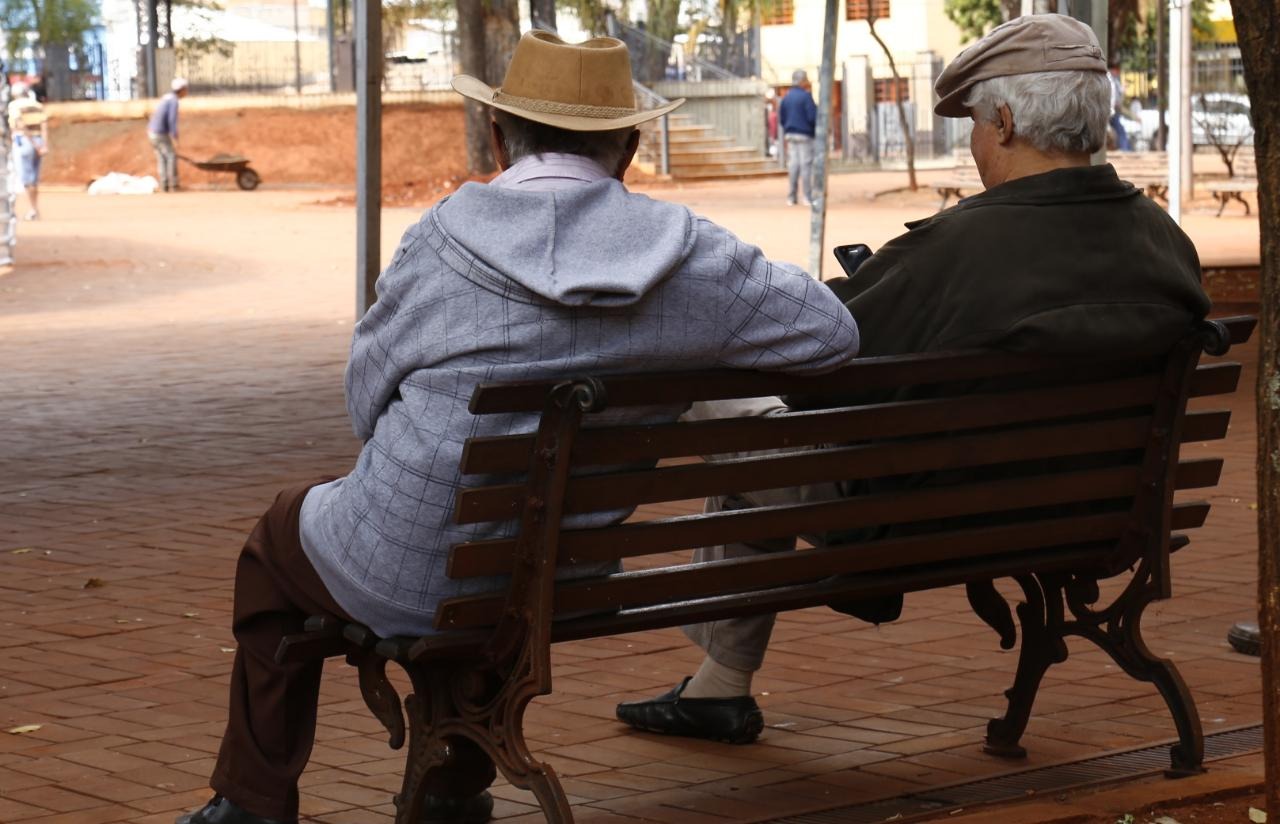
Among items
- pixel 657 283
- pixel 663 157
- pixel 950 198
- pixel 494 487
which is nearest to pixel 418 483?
pixel 494 487

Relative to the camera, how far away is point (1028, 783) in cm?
395

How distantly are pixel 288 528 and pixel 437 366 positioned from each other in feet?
1.48

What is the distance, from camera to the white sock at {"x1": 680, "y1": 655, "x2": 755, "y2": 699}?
4.26m

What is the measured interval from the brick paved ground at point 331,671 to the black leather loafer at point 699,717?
4 centimetres

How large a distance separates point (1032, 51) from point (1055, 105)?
0.12 m

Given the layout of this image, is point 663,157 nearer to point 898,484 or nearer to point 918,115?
point 918,115

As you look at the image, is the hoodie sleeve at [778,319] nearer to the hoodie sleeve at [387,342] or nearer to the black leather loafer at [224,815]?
the hoodie sleeve at [387,342]

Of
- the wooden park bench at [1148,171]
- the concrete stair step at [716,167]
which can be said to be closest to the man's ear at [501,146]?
the wooden park bench at [1148,171]

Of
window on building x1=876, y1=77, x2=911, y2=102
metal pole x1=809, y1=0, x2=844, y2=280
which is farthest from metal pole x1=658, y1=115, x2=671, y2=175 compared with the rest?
metal pole x1=809, y1=0, x2=844, y2=280

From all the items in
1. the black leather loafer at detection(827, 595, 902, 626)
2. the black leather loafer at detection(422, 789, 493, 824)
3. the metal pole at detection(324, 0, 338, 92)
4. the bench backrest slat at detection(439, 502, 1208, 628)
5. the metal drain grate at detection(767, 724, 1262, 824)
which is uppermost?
the metal pole at detection(324, 0, 338, 92)

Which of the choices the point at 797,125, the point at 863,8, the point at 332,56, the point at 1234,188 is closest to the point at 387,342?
the point at 1234,188

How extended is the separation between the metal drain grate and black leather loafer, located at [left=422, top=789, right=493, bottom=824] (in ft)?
1.79

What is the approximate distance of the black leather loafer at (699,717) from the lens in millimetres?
4281

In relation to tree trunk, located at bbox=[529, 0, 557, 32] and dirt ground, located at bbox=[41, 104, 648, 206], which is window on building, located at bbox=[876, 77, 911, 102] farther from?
tree trunk, located at bbox=[529, 0, 557, 32]
